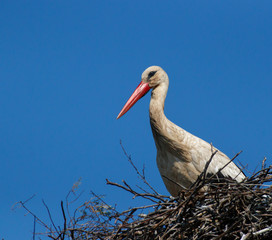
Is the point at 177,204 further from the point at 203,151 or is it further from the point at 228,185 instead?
the point at 203,151

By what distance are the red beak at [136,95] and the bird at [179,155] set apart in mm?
170

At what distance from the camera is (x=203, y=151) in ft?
18.0

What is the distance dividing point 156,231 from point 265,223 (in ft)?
2.68

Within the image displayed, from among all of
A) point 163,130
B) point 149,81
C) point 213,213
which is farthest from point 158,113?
point 213,213

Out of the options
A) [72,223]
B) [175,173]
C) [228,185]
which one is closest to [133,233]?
[72,223]

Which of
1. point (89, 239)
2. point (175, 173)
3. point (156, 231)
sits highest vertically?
point (175, 173)

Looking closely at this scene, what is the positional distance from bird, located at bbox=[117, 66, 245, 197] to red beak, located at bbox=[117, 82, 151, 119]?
0.17 metres

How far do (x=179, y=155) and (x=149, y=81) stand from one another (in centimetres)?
109

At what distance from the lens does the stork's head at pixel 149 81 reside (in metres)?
6.20

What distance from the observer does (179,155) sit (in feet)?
18.1

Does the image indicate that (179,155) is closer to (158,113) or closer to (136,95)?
(158,113)

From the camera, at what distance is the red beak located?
623 centimetres

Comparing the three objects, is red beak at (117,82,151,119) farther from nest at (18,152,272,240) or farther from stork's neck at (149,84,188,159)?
nest at (18,152,272,240)

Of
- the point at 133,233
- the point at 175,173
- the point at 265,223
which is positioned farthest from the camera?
the point at 175,173
